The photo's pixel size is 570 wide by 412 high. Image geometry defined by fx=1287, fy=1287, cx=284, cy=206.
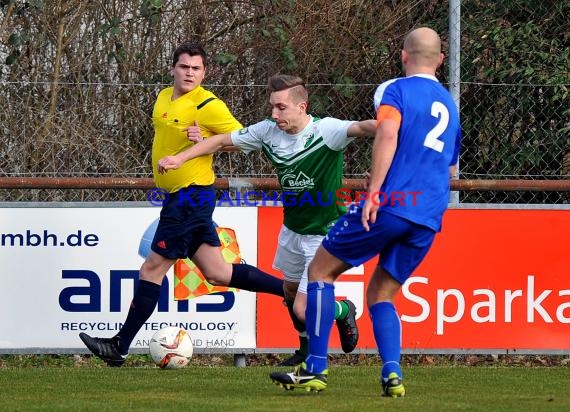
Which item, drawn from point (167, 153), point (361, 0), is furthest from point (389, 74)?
point (167, 153)

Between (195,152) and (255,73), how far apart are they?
3.12 meters

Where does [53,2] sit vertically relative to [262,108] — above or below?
above

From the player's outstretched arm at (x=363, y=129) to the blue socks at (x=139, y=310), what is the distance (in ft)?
6.71

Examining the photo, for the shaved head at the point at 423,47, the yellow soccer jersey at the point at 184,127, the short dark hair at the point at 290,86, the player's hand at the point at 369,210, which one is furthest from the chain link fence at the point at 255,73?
the player's hand at the point at 369,210

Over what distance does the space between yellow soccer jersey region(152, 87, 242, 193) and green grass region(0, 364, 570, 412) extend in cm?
133

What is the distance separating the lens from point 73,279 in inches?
380

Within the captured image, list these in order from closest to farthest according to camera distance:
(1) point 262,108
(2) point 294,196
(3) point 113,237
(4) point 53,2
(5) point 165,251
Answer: (2) point 294,196 → (5) point 165,251 → (3) point 113,237 → (1) point 262,108 → (4) point 53,2

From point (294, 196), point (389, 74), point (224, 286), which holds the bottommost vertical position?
point (224, 286)

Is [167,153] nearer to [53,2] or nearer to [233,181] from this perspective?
[233,181]

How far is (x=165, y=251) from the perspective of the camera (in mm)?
8742

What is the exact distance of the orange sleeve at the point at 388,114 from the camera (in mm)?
6562

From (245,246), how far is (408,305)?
1.31 m

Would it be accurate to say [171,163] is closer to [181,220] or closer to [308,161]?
[308,161]

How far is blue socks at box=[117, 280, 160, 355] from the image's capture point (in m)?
8.79
